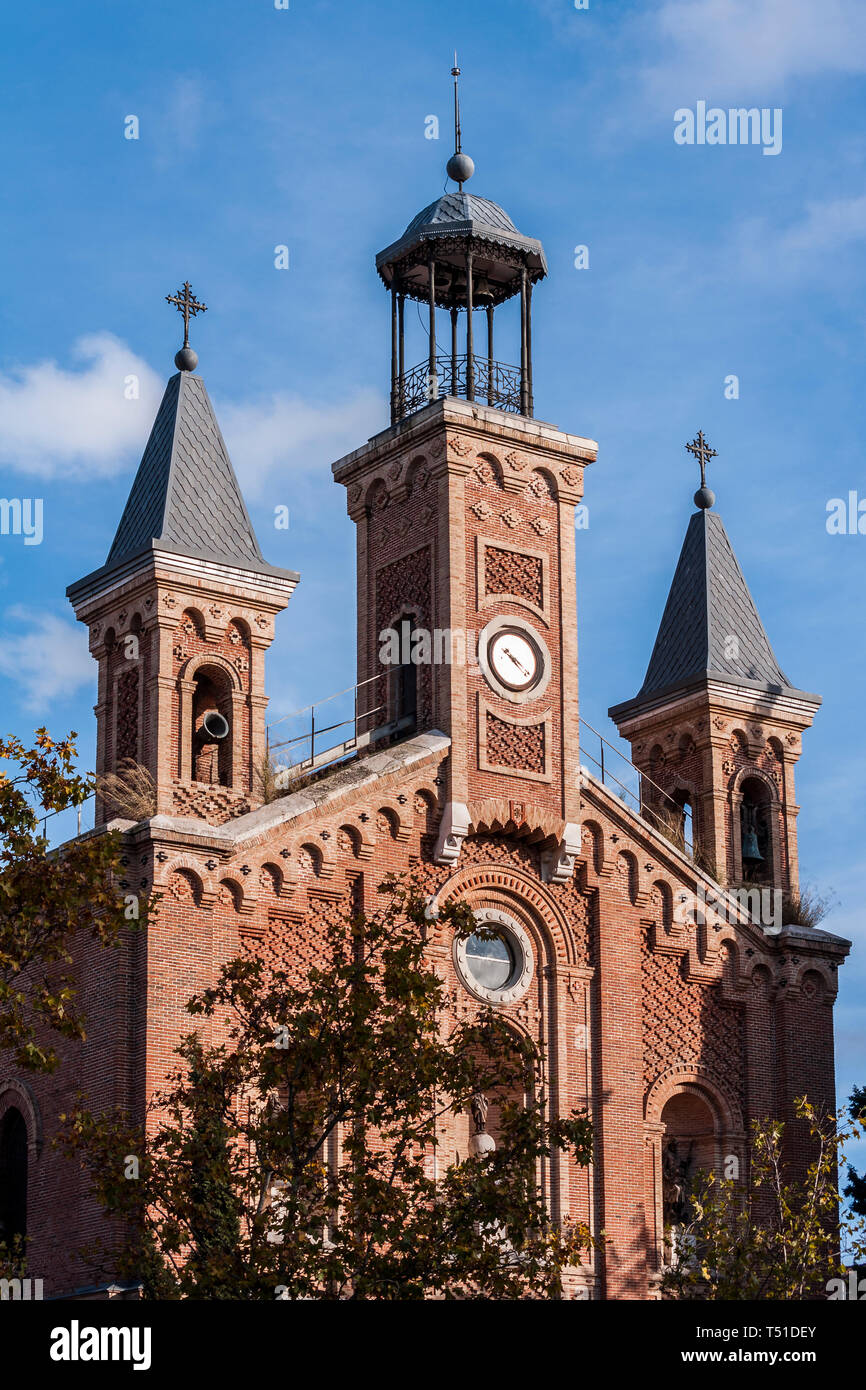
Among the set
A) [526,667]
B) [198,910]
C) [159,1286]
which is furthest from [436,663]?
[159,1286]

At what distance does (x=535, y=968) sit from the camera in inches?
1414

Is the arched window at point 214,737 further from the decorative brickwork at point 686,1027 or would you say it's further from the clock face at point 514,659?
the decorative brickwork at point 686,1027

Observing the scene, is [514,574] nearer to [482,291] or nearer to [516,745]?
[516,745]

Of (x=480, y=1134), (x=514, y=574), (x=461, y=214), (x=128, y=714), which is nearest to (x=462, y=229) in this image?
(x=461, y=214)

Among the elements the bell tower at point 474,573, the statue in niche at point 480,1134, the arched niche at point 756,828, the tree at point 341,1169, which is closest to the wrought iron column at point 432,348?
the bell tower at point 474,573

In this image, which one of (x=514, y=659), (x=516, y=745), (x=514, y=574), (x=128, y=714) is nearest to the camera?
(x=128, y=714)

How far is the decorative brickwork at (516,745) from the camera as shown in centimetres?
3631

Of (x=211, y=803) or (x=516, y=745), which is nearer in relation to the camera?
(x=211, y=803)

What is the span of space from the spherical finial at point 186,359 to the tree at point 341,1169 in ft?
50.7

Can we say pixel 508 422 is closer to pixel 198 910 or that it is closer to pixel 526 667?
pixel 526 667

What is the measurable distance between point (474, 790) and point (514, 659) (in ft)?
8.24

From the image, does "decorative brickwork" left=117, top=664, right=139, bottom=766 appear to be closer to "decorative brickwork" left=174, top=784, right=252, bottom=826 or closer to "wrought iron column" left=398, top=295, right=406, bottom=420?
"decorative brickwork" left=174, top=784, right=252, bottom=826

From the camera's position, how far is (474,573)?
3656cm

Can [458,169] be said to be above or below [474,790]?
above
